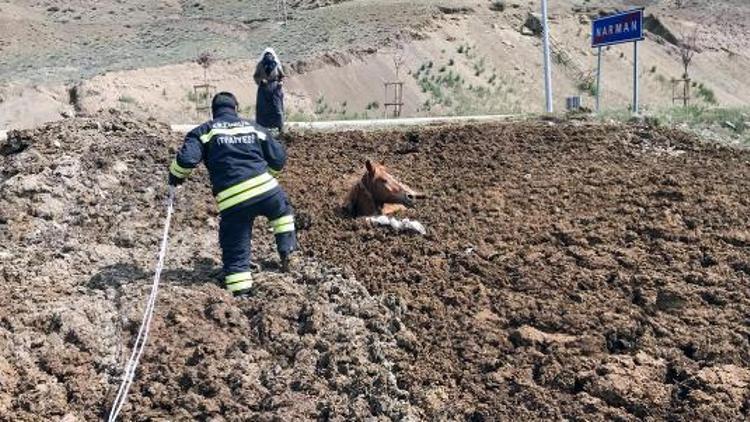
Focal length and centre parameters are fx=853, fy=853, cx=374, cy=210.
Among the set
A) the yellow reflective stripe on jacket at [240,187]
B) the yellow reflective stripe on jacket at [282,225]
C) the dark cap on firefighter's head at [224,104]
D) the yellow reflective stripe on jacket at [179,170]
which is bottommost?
the yellow reflective stripe on jacket at [282,225]

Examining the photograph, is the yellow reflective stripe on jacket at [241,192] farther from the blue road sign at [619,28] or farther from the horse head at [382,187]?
the blue road sign at [619,28]

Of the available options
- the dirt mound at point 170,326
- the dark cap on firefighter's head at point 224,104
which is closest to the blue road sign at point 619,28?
the dirt mound at point 170,326

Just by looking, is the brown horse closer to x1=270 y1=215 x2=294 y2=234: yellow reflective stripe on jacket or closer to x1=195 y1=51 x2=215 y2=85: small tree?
x1=270 y1=215 x2=294 y2=234: yellow reflective stripe on jacket

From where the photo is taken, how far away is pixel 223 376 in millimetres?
5285

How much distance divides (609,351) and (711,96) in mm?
32319

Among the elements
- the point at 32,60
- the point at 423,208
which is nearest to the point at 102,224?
the point at 423,208

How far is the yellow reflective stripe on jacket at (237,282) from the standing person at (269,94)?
16.6 feet

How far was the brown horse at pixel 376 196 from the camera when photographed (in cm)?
782

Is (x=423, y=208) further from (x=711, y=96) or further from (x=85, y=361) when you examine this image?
(x=711, y=96)

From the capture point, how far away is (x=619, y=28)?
1518 centimetres

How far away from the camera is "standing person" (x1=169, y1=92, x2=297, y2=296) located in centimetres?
639

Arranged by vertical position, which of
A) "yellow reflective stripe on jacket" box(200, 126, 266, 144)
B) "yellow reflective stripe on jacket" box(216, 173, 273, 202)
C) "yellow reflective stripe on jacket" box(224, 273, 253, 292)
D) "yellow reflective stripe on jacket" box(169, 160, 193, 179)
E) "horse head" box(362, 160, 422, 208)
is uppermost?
"yellow reflective stripe on jacket" box(200, 126, 266, 144)

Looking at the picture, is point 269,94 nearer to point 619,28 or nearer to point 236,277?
point 236,277

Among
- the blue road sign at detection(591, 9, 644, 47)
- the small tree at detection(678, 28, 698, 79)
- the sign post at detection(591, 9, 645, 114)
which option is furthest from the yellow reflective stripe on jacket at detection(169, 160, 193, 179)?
A: the small tree at detection(678, 28, 698, 79)
